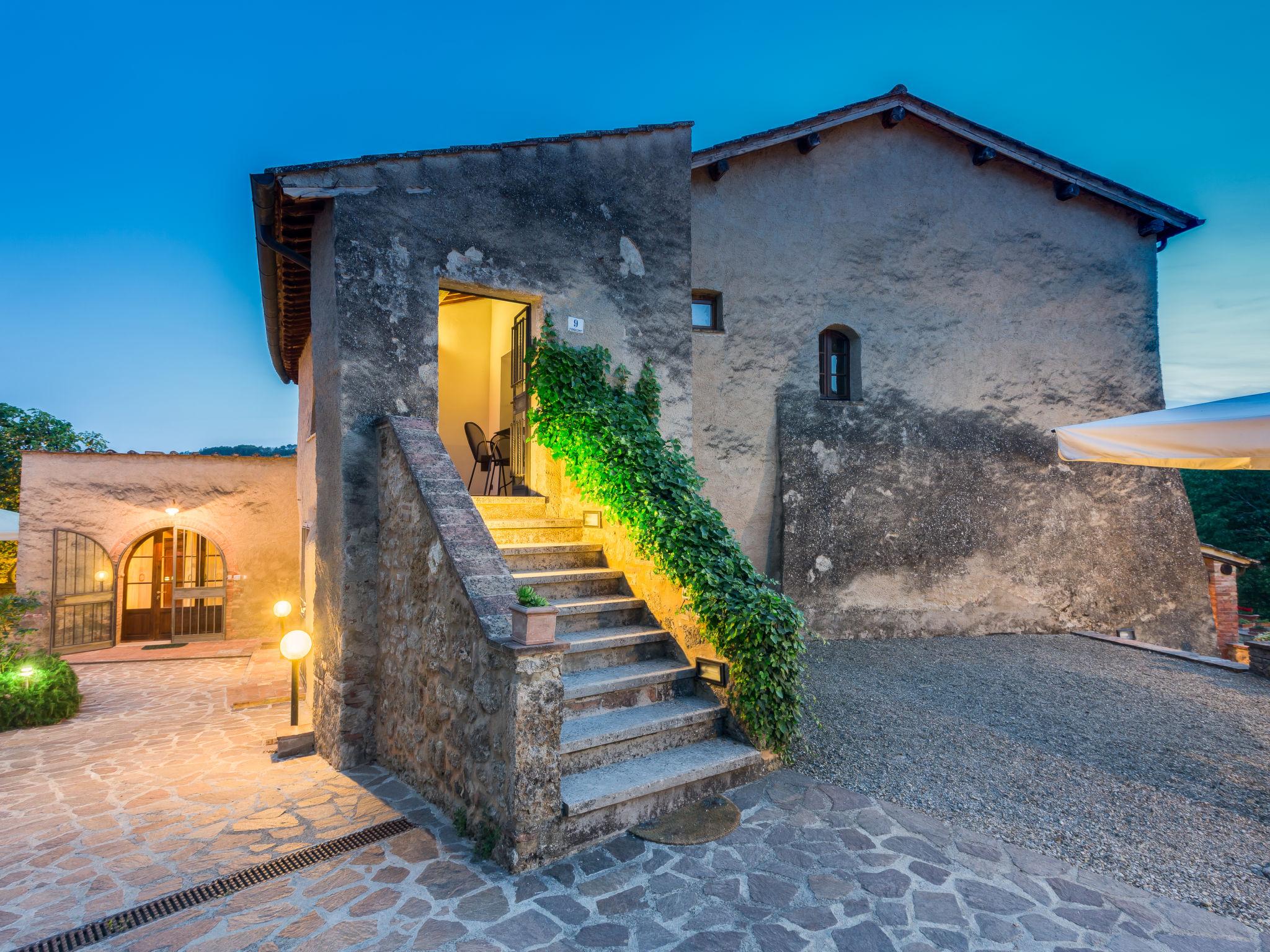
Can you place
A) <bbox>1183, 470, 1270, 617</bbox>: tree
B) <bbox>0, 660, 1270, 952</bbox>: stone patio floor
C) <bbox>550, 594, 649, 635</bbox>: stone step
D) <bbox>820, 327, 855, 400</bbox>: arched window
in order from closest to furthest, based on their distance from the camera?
<bbox>0, 660, 1270, 952</bbox>: stone patio floor → <bbox>550, 594, 649, 635</bbox>: stone step → <bbox>820, 327, 855, 400</bbox>: arched window → <bbox>1183, 470, 1270, 617</bbox>: tree

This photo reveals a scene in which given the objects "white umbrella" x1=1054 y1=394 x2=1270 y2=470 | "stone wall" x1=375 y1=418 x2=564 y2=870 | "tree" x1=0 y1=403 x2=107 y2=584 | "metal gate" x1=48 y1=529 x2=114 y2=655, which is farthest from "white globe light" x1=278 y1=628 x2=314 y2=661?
"tree" x1=0 y1=403 x2=107 y2=584

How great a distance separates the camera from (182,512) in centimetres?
1080

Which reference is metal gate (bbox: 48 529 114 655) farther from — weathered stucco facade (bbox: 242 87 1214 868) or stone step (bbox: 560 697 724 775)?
stone step (bbox: 560 697 724 775)

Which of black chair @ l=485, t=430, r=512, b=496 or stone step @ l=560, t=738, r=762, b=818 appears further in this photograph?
black chair @ l=485, t=430, r=512, b=496

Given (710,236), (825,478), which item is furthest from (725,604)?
(710,236)

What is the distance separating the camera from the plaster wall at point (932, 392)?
27.4 feet

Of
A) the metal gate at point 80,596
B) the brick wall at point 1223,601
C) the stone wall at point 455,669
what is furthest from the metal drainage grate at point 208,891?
the brick wall at point 1223,601

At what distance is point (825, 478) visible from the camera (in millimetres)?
8461

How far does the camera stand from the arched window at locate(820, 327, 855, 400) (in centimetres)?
896

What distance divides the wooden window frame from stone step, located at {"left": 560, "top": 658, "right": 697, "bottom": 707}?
4926 millimetres

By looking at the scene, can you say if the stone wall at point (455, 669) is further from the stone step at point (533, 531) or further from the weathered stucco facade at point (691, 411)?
A: the stone step at point (533, 531)

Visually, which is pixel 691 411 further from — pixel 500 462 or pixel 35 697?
pixel 35 697

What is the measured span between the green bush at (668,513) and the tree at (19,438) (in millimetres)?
20272

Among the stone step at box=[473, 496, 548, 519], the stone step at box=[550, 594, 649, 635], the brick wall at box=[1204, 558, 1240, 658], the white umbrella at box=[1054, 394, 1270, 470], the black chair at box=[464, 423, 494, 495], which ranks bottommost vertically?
the brick wall at box=[1204, 558, 1240, 658]
